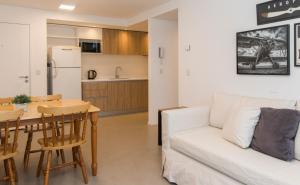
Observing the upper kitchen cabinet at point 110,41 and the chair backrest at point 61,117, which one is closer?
the chair backrest at point 61,117

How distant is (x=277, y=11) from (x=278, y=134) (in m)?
1.40

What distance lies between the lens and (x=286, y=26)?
8.34 ft

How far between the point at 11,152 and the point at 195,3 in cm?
310

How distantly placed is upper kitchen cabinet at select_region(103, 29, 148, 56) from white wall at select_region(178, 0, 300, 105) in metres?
2.62

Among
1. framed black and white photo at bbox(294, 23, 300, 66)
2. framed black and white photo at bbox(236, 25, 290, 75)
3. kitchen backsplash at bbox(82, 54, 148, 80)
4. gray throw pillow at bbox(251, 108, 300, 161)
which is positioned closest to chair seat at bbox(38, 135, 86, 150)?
gray throw pillow at bbox(251, 108, 300, 161)

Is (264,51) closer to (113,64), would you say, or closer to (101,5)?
(101,5)

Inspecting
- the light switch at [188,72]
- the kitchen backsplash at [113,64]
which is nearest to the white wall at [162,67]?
the light switch at [188,72]

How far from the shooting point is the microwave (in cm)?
595

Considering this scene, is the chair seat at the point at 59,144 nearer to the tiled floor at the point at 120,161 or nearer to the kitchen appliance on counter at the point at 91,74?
the tiled floor at the point at 120,161

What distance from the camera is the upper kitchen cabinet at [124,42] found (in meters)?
6.23

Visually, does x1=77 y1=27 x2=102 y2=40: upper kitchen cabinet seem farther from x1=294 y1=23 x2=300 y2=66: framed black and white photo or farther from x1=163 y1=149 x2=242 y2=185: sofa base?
x1=294 y1=23 x2=300 y2=66: framed black and white photo

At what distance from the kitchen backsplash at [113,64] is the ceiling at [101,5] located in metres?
1.43

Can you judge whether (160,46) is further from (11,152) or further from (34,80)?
(11,152)

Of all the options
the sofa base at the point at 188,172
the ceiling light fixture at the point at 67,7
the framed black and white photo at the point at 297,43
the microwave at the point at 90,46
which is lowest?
the sofa base at the point at 188,172
